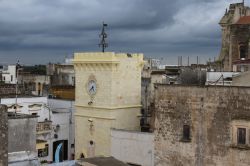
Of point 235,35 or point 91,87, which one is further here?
point 235,35

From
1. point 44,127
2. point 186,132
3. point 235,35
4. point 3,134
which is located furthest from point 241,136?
point 235,35

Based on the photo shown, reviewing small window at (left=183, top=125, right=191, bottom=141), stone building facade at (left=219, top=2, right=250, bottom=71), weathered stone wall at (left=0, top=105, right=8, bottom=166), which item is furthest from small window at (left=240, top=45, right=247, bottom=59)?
weathered stone wall at (left=0, top=105, right=8, bottom=166)

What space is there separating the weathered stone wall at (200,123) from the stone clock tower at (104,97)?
5.85 metres

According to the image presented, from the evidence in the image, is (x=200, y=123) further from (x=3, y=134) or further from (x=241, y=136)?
(x=3, y=134)

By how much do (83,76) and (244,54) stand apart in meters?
15.0

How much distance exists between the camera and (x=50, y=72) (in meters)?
67.2

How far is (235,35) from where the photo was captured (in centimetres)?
4303

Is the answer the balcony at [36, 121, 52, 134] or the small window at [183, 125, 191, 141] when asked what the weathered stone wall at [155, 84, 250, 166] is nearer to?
the small window at [183, 125, 191, 141]

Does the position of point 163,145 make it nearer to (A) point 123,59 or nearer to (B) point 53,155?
(A) point 123,59

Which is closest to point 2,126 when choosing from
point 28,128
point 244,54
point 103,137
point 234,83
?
point 28,128

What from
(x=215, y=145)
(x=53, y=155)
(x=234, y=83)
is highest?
(x=234, y=83)

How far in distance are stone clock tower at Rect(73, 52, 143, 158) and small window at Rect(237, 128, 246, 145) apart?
1068 cm

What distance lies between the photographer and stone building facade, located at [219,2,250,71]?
42.2m

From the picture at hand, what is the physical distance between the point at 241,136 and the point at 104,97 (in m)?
11.9
